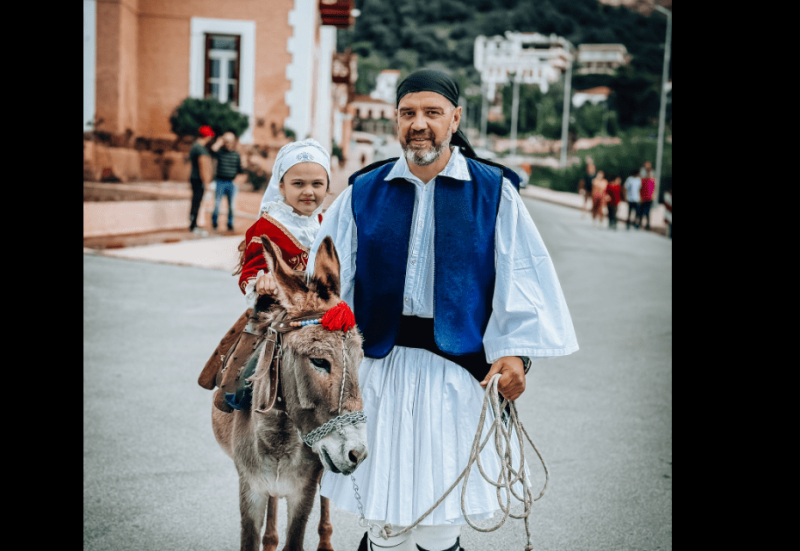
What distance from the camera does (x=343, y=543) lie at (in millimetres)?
3500

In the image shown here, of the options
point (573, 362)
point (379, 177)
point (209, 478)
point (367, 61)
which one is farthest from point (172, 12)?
point (367, 61)

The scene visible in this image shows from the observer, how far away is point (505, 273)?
7.86 ft

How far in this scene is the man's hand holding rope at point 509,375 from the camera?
91.7 inches

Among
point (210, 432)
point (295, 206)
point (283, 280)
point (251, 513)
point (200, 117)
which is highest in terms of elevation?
point (200, 117)

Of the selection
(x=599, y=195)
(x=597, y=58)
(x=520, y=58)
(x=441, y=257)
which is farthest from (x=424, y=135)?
(x=520, y=58)

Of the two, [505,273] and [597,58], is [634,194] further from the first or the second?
[597,58]

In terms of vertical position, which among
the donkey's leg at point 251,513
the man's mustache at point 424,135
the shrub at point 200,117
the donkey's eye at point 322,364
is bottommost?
the donkey's leg at point 251,513

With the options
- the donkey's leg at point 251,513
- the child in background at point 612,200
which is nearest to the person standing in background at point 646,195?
the child in background at point 612,200

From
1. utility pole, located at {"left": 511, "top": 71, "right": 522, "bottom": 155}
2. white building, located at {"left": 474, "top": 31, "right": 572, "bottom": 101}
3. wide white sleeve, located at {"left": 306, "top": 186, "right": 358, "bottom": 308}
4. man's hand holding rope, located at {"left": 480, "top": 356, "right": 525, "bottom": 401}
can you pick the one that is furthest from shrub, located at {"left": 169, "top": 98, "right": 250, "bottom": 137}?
white building, located at {"left": 474, "top": 31, "right": 572, "bottom": 101}

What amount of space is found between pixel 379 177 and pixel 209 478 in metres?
2.52

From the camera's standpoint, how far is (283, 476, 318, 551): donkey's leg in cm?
262

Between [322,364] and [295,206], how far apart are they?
83 cm

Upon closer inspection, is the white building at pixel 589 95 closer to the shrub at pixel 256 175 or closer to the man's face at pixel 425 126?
the shrub at pixel 256 175
